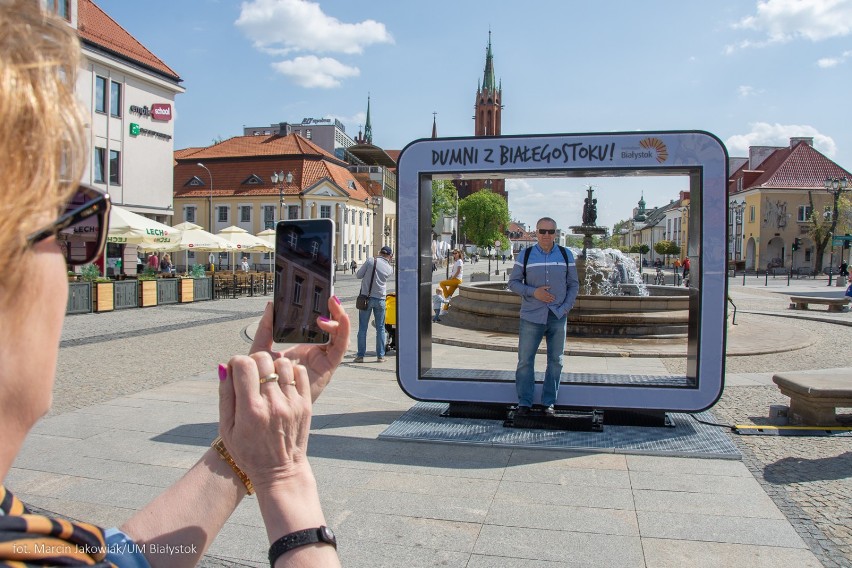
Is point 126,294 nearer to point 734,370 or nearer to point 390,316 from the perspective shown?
point 390,316

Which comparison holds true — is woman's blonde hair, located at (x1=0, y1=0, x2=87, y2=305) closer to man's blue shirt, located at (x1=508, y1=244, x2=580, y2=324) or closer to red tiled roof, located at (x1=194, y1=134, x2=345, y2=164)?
man's blue shirt, located at (x1=508, y1=244, x2=580, y2=324)

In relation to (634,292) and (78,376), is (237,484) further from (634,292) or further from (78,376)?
(634,292)

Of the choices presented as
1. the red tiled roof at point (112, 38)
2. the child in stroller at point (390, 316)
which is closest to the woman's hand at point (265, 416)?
the child in stroller at point (390, 316)

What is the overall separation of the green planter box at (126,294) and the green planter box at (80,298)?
A: 114cm

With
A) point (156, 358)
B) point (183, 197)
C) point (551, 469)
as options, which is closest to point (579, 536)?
point (551, 469)

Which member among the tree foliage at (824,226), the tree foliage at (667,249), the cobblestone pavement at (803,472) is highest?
the tree foliage at (824,226)

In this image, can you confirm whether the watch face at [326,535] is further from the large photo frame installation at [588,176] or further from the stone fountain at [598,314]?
the stone fountain at [598,314]

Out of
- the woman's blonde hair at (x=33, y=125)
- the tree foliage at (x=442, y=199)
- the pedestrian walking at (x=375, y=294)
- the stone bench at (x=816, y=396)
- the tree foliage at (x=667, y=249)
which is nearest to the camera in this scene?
the woman's blonde hair at (x=33, y=125)

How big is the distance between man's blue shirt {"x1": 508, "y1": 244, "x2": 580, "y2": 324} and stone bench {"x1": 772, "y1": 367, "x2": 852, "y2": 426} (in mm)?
2658

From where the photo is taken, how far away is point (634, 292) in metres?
21.3

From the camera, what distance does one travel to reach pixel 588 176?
24.8ft

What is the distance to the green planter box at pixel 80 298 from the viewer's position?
19.3 metres

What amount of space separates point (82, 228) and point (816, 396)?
7713 millimetres

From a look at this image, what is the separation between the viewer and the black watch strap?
133 centimetres
